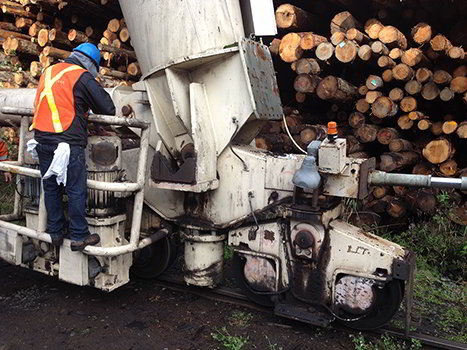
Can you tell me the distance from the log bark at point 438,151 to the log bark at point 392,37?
106 cm

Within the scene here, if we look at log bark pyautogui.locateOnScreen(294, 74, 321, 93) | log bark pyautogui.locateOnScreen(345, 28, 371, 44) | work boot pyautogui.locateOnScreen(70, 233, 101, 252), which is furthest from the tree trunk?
work boot pyautogui.locateOnScreen(70, 233, 101, 252)

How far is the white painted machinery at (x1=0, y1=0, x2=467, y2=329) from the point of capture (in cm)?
297

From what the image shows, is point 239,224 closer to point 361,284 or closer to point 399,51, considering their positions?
point 361,284

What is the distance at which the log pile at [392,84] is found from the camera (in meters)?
4.42

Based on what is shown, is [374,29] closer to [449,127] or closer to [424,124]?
[424,124]

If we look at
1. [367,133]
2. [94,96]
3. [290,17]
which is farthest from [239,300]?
[290,17]

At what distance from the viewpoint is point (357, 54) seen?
4.48 meters

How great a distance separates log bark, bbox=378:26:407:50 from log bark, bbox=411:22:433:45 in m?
0.12

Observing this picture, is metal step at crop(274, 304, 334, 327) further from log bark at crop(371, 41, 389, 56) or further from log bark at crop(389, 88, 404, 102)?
log bark at crop(371, 41, 389, 56)

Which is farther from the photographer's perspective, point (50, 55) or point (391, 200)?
point (50, 55)

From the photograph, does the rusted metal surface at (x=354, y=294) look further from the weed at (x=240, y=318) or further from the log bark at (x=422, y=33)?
the log bark at (x=422, y=33)

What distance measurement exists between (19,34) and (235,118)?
5.50 metres

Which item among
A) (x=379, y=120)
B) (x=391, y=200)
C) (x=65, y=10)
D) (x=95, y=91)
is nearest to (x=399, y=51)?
(x=379, y=120)

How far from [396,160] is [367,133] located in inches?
17.4
